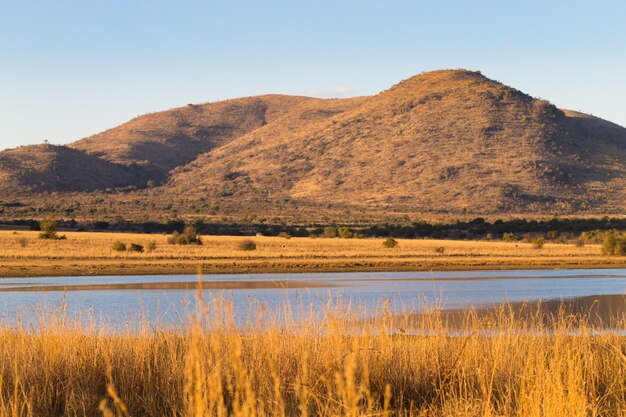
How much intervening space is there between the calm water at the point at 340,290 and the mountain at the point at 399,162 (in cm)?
5829

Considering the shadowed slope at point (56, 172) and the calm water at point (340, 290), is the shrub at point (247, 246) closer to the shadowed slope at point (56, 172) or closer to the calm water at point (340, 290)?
the calm water at point (340, 290)

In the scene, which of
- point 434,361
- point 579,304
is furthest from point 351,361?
point 579,304

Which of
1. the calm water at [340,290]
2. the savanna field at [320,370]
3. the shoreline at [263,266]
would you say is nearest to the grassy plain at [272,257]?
the shoreline at [263,266]

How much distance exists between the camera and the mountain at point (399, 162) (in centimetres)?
10044

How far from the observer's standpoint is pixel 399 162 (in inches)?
4434

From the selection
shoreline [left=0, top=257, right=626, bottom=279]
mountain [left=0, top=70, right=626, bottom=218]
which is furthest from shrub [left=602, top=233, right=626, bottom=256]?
mountain [left=0, top=70, right=626, bottom=218]

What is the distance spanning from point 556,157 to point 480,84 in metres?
29.3

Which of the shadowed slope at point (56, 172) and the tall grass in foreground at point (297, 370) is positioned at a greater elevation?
the shadowed slope at point (56, 172)

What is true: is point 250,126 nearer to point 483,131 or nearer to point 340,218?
point 483,131

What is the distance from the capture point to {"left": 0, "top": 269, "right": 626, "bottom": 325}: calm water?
21.2 meters

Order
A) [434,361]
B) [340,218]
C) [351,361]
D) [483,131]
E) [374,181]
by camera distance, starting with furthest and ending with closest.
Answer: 1. [483,131]
2. [374,181]
3. [340,218]
4. [434,361]
5. [351,361]

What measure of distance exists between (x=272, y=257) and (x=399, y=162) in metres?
68.6

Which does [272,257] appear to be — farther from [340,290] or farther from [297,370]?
[297,370]

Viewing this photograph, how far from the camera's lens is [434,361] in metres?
10.1
